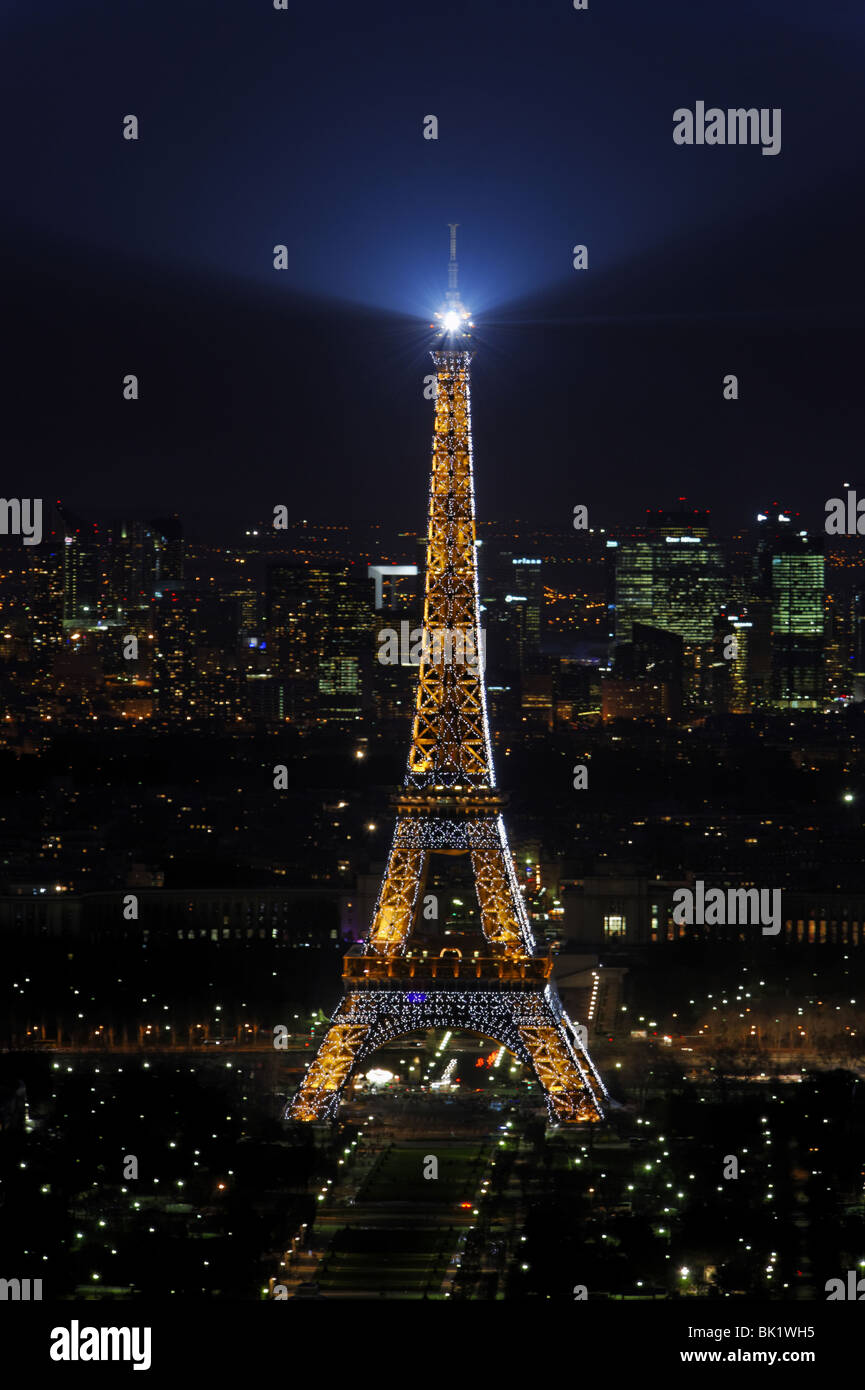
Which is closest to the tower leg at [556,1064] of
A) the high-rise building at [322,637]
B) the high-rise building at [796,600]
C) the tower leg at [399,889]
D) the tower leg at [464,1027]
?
the tower leg at [464,1027]

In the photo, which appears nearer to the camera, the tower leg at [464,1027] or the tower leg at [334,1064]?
the tower leg at [334,1064]

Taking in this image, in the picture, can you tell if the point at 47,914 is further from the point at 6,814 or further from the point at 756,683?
the point at 756,683

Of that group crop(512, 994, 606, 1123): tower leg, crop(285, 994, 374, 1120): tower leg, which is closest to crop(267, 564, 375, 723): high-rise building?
crop(285, 994, 374, 1120): tower leg

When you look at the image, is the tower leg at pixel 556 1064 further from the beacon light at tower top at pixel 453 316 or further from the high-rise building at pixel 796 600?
the high-rise building at pixel 796 600

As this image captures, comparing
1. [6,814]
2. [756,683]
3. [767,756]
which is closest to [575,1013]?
[6,814]

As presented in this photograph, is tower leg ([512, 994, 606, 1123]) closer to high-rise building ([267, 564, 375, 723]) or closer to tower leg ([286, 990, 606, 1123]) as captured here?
tower leg ([286, 990, 606, 1123])

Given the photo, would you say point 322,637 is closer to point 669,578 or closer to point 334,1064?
point 669,578
